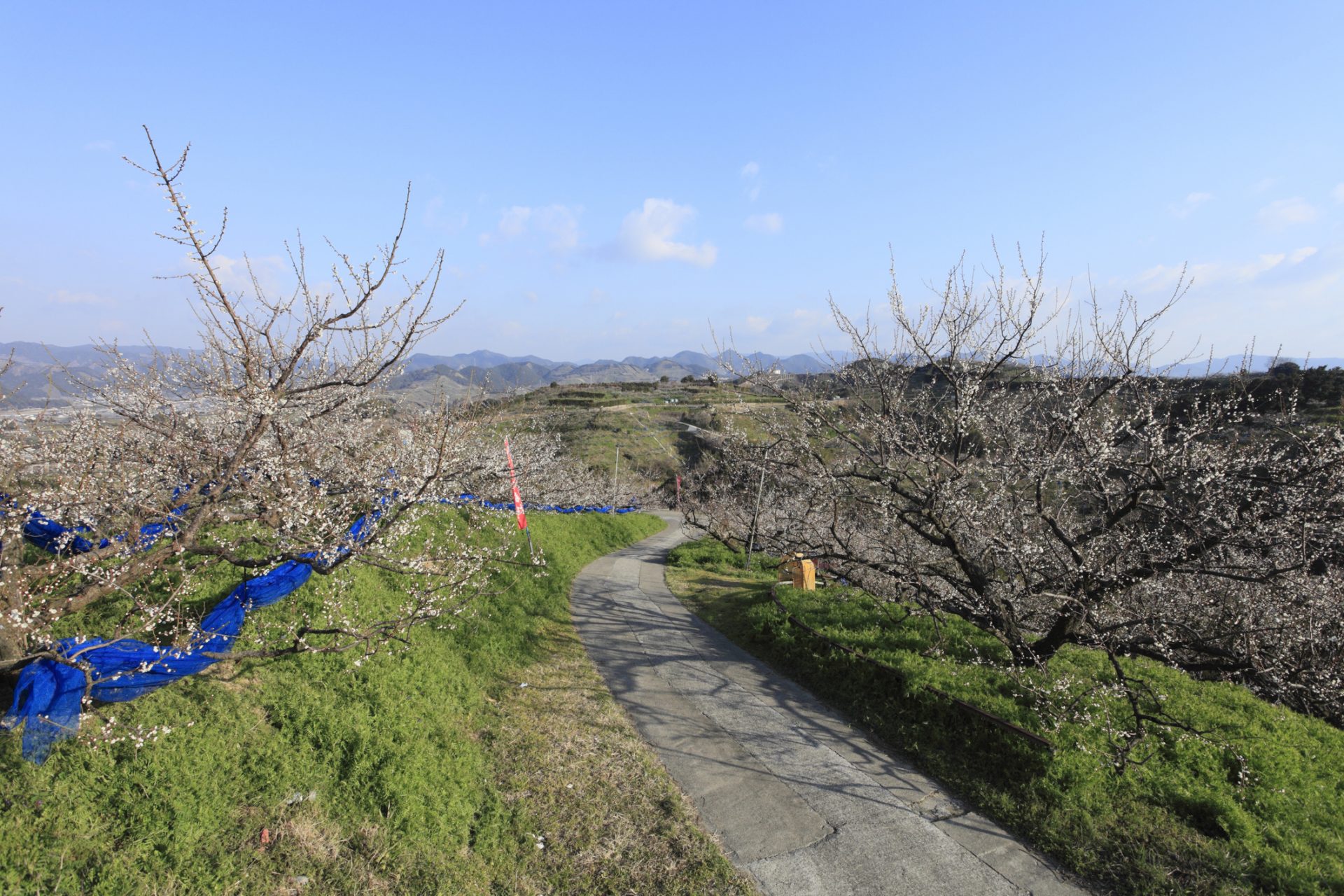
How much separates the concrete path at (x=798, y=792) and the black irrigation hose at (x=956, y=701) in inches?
35.9

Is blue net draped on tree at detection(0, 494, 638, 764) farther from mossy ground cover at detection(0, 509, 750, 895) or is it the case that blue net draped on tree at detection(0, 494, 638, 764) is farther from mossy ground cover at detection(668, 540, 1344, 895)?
mossy ground cover at detection(668, 540, 1344, 895)

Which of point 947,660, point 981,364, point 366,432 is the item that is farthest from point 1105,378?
point 366,432

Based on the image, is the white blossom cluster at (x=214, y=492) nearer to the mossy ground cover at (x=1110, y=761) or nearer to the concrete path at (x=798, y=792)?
the concrete path at (x=798, y=792)

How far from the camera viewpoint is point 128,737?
15.6 feet

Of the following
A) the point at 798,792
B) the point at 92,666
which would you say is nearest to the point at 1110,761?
the point at 798,792

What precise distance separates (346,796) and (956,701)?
22.2ft

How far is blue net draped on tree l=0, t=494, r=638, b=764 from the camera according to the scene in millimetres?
4398

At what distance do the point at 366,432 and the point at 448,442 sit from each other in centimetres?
575

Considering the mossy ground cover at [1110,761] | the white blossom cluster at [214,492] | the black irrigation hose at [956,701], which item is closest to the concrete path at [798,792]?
the mossy ground cover at [1110,761]

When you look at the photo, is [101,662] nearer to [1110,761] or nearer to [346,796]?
[346,796]

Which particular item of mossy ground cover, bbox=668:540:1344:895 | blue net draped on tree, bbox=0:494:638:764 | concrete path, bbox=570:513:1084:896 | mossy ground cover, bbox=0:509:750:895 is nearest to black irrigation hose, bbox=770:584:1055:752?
mossy ground cover, bbox=668:540:1344:895

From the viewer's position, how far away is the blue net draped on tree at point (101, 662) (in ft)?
14.4

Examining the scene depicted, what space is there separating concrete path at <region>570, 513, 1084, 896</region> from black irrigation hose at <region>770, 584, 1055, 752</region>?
913 millimetres

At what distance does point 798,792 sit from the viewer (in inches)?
243
